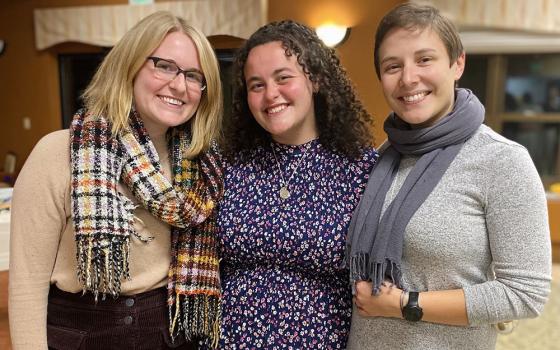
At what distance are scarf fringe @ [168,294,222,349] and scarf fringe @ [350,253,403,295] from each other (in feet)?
1.47

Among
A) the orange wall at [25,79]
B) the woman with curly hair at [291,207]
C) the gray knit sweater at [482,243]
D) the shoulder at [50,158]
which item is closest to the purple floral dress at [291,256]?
the woman with curly hair at [291,207]

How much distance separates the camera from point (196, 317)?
1375 mm

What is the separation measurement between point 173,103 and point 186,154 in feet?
0.54

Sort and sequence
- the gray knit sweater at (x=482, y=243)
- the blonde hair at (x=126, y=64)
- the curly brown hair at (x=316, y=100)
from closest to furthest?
the gray knit sweater at (x=482, y=243) → the blonde hair at (x=126, y=64) → the curly brown hair at (x=316, y=100)

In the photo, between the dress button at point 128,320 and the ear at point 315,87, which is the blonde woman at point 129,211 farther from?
the ear at point 315,87

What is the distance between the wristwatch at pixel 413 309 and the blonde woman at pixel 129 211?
0.57 meters

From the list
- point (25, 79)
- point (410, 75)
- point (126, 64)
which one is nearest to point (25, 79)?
point (25, 79)

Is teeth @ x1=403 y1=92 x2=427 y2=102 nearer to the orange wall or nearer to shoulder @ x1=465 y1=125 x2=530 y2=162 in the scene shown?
shoulder @ x1=465 y1=125 x2=530 y2=162

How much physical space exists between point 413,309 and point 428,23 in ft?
2.22

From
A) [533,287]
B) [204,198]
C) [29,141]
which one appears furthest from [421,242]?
[29,141]

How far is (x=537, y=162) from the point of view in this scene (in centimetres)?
495

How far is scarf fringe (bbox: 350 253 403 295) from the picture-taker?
1140 millimetres

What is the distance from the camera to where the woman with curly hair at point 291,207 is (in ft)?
4.43

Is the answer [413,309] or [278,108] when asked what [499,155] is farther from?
[278,108]
